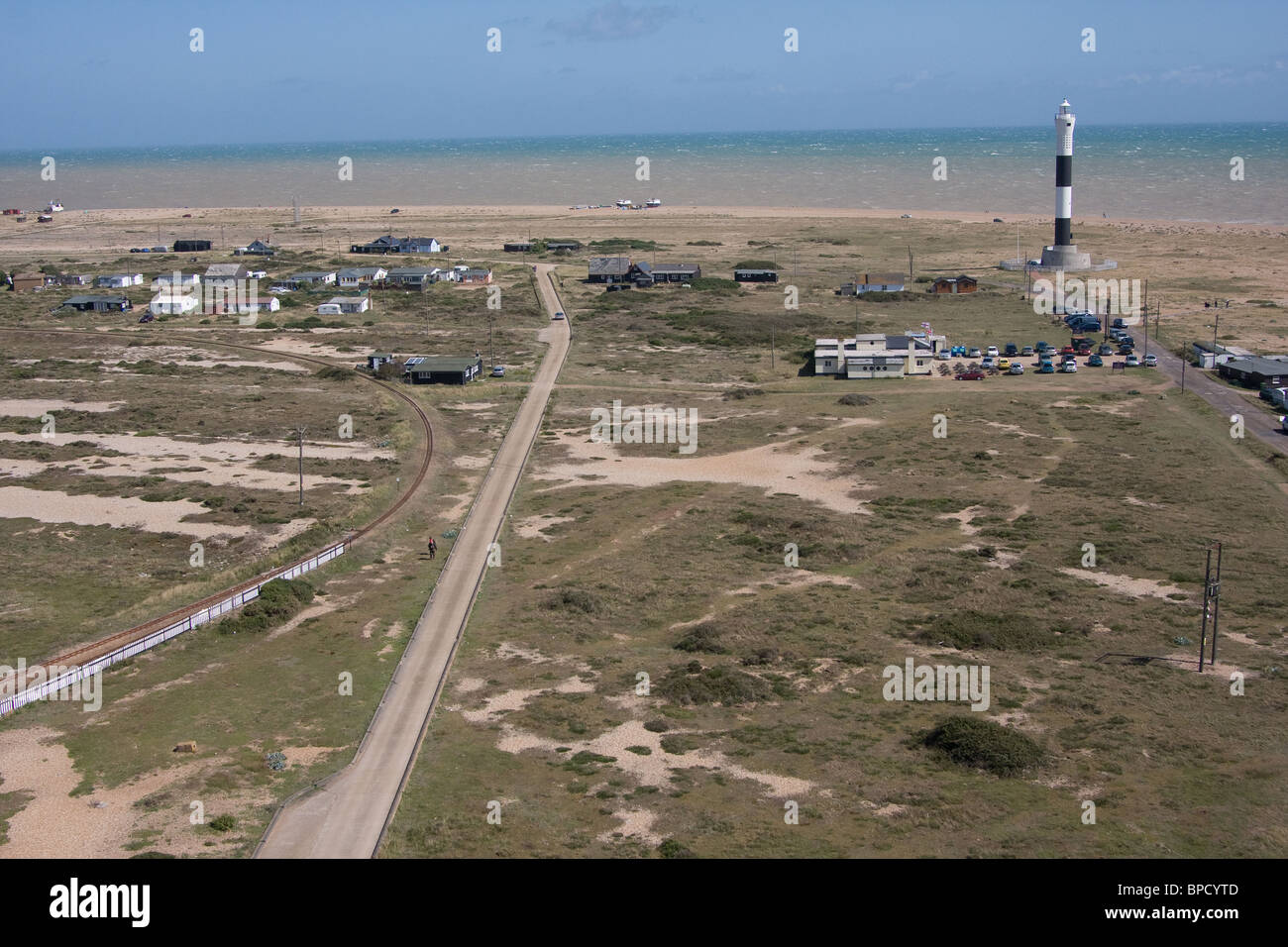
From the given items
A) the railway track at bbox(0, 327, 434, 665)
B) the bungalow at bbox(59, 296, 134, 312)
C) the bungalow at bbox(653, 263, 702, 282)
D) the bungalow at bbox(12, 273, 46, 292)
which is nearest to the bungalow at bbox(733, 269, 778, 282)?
the bungalow at bbox(653, 263, 702, 282)

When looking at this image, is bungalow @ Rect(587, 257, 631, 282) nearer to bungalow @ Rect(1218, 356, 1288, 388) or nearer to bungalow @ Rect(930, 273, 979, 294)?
bungalow @ Rect(930, 273, 979, 294)

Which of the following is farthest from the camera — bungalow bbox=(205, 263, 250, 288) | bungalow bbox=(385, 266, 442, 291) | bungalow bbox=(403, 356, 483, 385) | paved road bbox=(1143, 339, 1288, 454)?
bungalow bbox=(385, 266, 442, 291)

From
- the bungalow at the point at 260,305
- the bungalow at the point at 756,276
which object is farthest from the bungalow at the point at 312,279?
the bungalow at the point at 756,276

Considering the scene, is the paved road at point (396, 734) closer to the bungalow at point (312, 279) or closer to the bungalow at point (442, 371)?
the bungalow at point (442, 371)

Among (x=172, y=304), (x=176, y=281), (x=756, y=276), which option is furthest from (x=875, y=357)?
(x=176, y=281)

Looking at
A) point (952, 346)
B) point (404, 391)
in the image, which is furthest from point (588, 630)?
point (952, 346)

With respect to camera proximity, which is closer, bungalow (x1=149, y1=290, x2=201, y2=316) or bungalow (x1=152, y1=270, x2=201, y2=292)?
bungalow (x1=149, y1=290, x2=201, y2=316)
